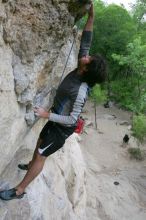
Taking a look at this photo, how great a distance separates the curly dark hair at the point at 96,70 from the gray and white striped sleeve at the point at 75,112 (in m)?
0.23

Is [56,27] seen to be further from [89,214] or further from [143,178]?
[143,178]

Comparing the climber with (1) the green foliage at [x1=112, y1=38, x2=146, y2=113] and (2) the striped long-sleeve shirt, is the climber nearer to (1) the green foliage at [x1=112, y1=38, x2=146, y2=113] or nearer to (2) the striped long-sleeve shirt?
(2) the striped long-sleeve shirt

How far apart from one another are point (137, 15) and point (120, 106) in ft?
39.4

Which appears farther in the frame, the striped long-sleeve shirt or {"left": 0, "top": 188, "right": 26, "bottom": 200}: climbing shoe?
{"left": 0, "top": 188, "right": 26, "bottom": 200}: climbing shoe

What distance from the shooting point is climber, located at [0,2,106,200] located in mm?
5662

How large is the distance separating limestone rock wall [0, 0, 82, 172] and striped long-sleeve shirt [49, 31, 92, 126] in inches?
18.0

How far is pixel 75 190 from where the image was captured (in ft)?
33.7

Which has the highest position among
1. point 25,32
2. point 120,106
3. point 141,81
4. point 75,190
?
point 25,32

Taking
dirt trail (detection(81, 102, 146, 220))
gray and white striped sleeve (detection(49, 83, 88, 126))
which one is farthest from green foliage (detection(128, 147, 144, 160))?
gray and white striped sleeve (detection(49, 83, 88, 126))

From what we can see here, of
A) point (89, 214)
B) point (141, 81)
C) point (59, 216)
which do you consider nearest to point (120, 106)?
point (141, 81)

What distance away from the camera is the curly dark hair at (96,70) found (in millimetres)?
5547

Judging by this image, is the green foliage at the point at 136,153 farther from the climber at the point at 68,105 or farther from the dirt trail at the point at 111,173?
the climber at the point at 68,105

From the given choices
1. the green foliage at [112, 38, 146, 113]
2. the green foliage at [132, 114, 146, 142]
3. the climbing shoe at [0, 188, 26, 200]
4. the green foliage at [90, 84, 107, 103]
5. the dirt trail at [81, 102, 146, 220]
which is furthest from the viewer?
the green foliage at [112, 38, 146, 113]

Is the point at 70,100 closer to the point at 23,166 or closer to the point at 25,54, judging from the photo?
the point at 25,54
